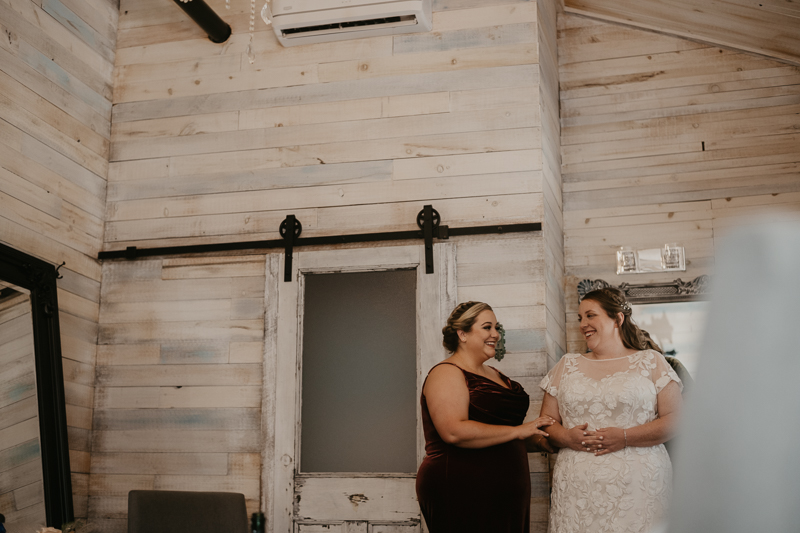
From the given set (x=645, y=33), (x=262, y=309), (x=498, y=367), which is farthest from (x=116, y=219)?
(x=645, y=33)

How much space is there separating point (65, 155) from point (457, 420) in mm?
2343

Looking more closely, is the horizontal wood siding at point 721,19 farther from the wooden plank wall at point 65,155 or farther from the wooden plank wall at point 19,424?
the wooden plank wall at point 19,424

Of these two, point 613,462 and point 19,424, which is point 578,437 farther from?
point 19,424

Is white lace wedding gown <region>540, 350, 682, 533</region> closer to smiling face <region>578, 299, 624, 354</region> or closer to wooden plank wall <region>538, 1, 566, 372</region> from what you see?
smiling face <region>578, 299, 624, 354</region>

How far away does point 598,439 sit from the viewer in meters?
2.68

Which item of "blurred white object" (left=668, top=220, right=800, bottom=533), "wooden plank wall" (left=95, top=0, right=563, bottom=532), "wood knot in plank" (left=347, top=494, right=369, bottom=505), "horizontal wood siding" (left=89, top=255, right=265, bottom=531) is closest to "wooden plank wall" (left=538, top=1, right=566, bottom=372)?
"wooden plank wall" (left=95, top=0, right=563, bottom=532)

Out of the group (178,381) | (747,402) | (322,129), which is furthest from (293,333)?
(747,402)

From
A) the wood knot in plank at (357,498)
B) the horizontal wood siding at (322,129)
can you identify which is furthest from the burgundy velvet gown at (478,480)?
the horizontal wood siding at (322,129)

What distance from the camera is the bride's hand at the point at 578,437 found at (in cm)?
270

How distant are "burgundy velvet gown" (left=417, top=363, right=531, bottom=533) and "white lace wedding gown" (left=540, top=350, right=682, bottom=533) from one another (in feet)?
0.60

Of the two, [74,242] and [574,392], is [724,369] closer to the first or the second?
[574,392]

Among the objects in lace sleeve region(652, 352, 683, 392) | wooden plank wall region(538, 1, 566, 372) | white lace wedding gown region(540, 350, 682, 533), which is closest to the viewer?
white lace wedding gown region(540, 350, 682, 533)

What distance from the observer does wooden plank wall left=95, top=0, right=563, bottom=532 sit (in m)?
3.46

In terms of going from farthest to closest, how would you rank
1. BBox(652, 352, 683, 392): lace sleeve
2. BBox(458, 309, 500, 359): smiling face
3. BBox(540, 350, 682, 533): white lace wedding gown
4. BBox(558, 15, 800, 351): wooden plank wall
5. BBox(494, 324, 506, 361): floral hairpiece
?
BBox(558, 15, 800, 351): wooden plank wall, BBox(494, 324, 506, 361): floral hairpiece, BBox(458, 309, 500, 359): smiling face, BBox(652, 352, 683, 392): lace sleeve, BBox(540, 350, 682, 533): white lace wedding gown
